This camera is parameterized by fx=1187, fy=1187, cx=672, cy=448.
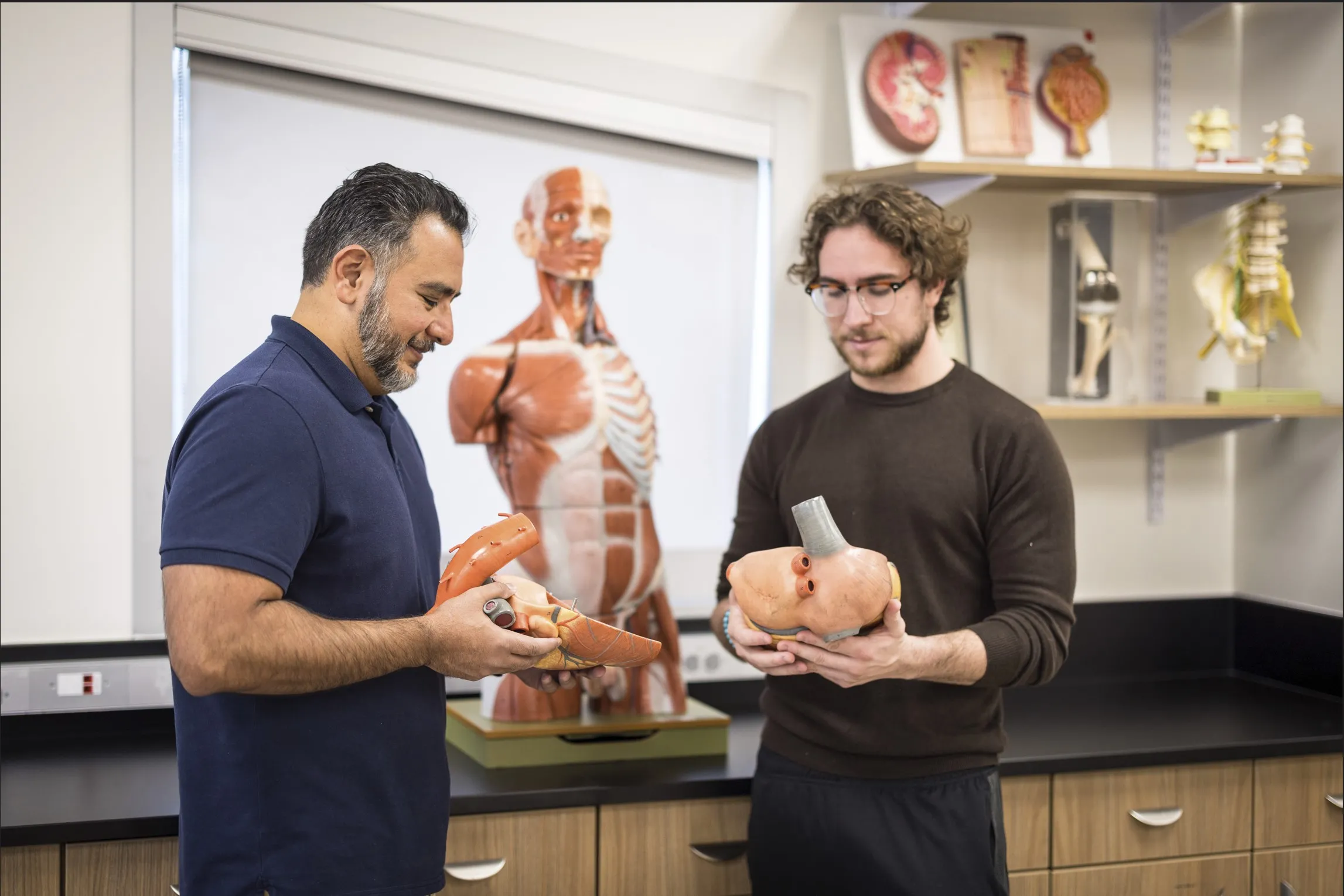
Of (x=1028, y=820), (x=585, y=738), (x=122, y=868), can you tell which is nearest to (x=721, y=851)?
(x=585, y=738)

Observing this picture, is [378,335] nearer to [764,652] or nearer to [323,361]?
[323,361]

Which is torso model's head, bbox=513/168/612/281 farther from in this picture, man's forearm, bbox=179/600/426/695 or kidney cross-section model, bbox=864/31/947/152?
man's forearm, bbox=179/600/426/695

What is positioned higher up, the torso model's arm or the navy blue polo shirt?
the torso model's arm

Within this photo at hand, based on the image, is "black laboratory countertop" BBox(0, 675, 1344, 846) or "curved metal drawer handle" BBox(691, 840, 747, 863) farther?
"curved metal drawer handle" BBox(691, 840, 747, 863)

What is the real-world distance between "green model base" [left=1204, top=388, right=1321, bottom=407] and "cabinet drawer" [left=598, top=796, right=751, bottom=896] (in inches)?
52.8

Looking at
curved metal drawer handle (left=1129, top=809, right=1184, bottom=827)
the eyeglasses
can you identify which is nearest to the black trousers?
curved metal drawer handle (left=1129, top=809, right=1184, bottom=827)

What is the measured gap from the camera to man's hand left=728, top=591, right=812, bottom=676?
1.51 meters

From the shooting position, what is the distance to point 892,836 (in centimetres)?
162

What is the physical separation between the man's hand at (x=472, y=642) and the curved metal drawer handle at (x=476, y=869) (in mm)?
565

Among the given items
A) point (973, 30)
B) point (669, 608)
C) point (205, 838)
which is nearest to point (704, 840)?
point (669, 608)

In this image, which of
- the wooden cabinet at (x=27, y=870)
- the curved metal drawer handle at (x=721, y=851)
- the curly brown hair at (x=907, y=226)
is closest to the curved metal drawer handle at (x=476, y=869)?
the curved metal drawer handle at (x=721, y=851)

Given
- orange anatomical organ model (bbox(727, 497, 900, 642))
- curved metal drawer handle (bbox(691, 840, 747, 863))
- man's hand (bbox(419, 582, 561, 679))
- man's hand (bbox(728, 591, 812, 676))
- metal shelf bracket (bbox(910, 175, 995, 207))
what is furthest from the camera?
metal shelf bracket (bbox(910, 175, 995, 207))

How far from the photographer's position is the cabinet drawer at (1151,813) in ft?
6.75

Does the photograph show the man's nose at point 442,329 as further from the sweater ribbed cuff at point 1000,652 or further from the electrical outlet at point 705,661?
the electrical outlet at point 705,661
